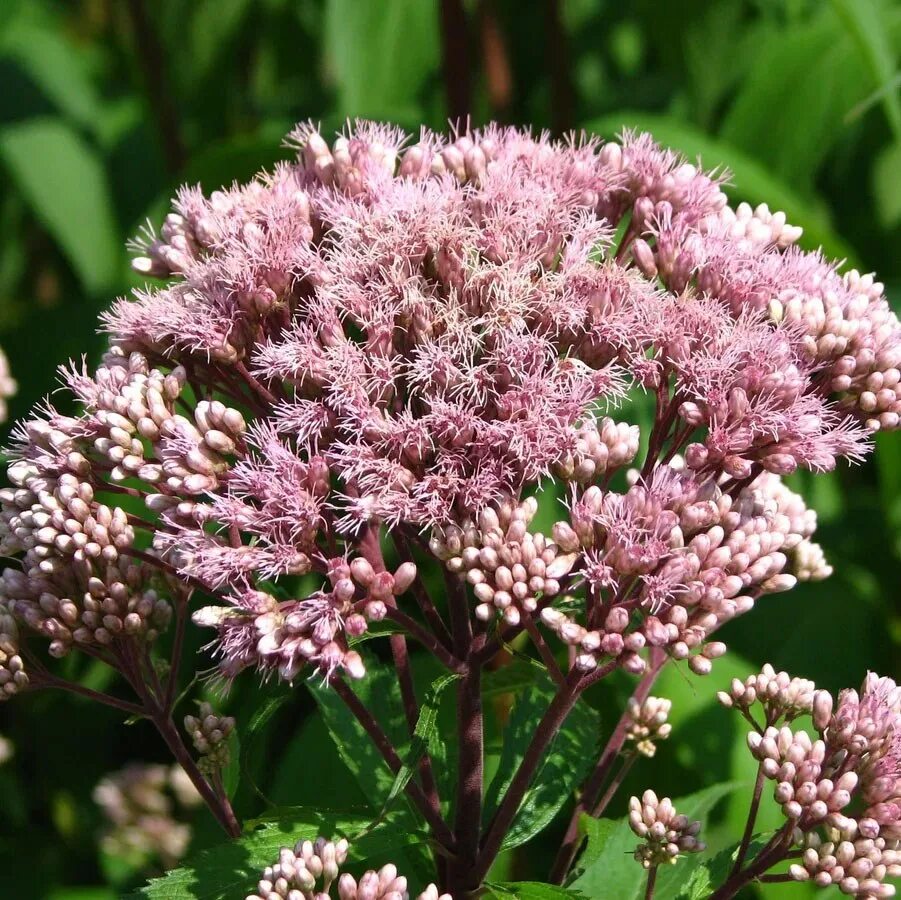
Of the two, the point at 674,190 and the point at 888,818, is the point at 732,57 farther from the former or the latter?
the point at 888,818

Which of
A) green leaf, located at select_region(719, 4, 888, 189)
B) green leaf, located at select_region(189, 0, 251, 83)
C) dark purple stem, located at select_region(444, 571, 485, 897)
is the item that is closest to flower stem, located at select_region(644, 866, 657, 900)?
dark purple stem, located at select_region(444, 571, 485, 897)

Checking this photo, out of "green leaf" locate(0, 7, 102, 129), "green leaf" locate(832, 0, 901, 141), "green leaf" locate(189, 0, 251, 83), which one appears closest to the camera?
"green leaf" locate(832, 0, 901, 141)

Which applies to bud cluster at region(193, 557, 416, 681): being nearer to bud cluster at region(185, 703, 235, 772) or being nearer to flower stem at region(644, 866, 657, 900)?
bud cluster at region(185, 703, 235, 772)

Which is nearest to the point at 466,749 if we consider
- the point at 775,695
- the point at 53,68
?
the point at 775,695

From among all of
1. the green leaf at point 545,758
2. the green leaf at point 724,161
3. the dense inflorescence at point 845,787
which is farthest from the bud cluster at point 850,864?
the green leaf at point 724,161

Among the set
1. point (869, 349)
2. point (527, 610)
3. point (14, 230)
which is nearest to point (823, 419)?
point (869, 349)

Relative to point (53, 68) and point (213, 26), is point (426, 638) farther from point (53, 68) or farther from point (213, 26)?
point (213, 26)

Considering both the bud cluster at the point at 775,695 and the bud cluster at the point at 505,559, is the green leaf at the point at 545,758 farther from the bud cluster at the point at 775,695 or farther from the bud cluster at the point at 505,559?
the bud cluster at the point at 505,559
